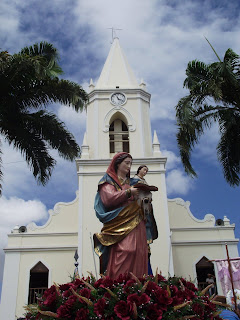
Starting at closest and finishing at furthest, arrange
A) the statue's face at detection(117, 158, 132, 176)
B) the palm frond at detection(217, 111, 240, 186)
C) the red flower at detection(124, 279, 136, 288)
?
the red flower at detection(124, 279, 136, 288) → the statue's face at detection(117, 158, 132, 176) → the palm frond at detection(217, 111, 240, 186)

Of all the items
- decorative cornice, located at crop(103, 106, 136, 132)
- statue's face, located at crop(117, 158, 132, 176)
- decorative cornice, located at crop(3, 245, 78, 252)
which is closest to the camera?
statue's face, located at crop(117, 158, 132, 176)

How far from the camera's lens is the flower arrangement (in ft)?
10.7

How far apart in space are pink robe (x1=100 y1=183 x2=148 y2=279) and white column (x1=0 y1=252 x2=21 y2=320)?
12.6m

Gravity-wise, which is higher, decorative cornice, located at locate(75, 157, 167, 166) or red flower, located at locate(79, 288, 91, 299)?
decorative cornice, located at locate(75, 157, 167, 166)

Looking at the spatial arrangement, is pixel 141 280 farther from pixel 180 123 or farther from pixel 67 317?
pixel 180 123

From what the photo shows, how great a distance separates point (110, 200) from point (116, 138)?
14514mm

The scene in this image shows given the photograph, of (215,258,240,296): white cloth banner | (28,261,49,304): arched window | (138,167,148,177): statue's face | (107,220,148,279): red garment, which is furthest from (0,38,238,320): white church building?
(107,220,148,279): red garment

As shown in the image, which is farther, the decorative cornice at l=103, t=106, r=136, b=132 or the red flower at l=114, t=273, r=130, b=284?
the decorative cornice at l=103, t=106, r=136, b=132

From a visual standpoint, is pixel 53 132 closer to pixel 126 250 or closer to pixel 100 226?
pixel 100 226

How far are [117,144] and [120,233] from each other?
1449cm

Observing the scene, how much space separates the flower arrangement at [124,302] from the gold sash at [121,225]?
94 centimetres

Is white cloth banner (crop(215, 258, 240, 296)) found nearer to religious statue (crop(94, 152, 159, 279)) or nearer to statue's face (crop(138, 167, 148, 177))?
statue's face (crop(138, 167, 148, 177))

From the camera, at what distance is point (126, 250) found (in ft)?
14.9

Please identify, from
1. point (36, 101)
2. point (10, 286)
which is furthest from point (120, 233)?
point (10, 286)
